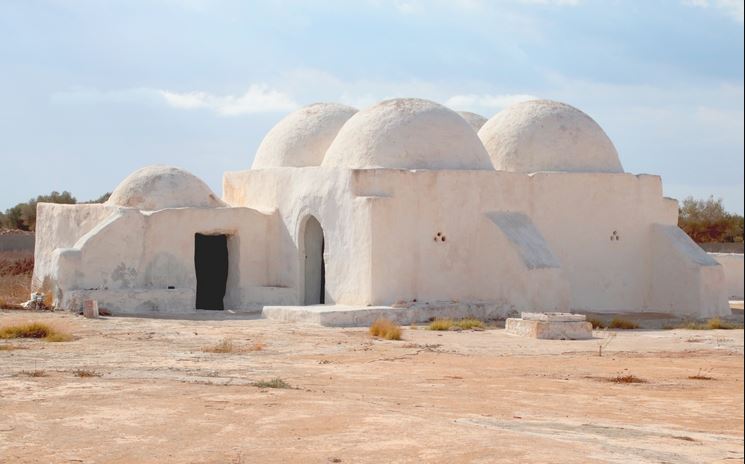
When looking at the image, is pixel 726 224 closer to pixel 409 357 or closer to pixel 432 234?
pixel 432 234

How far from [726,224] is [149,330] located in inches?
1116

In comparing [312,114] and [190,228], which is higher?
[312,114]

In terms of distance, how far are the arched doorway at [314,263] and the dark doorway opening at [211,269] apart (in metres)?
2.01

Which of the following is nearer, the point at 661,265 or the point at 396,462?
the point at 396,462

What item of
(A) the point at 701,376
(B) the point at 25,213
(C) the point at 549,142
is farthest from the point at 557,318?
(B) the point at 25,213

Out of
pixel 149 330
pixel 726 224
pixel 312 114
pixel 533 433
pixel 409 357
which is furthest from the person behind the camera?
pixel 726 224

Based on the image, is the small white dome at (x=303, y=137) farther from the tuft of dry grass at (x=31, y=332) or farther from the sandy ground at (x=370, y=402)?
the tuft of dry grass at (x=31, y=332)

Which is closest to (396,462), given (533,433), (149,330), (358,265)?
(533,433)

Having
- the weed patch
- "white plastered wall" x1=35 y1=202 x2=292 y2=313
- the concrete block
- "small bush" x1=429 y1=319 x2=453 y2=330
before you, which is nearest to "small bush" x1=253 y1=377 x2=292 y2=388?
the weed patch

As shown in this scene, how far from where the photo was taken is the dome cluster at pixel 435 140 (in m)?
19.7

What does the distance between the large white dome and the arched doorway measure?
1.41 metres

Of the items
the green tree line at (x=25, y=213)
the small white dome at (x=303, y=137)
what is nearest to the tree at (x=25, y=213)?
the green tree line at (x=25, y=213)

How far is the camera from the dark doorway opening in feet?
71.1

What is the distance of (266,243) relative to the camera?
20.9 m
